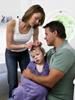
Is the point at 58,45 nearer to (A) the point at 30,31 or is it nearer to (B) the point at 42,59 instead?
(B) the point at 42,59

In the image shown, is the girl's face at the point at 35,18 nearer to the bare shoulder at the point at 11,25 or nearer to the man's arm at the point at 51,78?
the bare shoulder at the point at 11,25

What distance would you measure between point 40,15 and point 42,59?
0.54m

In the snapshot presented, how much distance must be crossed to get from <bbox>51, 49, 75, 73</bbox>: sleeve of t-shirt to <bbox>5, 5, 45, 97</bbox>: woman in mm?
545

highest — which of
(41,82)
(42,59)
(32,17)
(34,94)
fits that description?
(32,17)

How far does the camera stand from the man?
1.19 m

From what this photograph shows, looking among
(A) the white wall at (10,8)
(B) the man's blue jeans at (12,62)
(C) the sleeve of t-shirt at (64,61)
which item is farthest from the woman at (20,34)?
(A) the white wall at (10,8)

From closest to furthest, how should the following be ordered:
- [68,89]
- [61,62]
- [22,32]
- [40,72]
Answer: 1. [61,62]
2. [68,89]
3. [40,72]
4. [22,32]

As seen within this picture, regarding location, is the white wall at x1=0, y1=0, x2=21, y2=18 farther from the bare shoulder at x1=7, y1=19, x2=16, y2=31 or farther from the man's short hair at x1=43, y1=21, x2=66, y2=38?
the man's short hair at x1=43, y1=21, x2=66, y2=38

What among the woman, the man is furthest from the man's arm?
the woman

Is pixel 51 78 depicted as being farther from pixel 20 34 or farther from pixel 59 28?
pixel 20 34

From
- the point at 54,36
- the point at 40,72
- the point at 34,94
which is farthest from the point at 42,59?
the point at 34,94

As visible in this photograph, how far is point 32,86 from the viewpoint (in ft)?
4.20

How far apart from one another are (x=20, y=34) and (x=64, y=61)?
840mm

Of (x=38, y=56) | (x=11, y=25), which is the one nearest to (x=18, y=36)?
(x=11, y=25)
